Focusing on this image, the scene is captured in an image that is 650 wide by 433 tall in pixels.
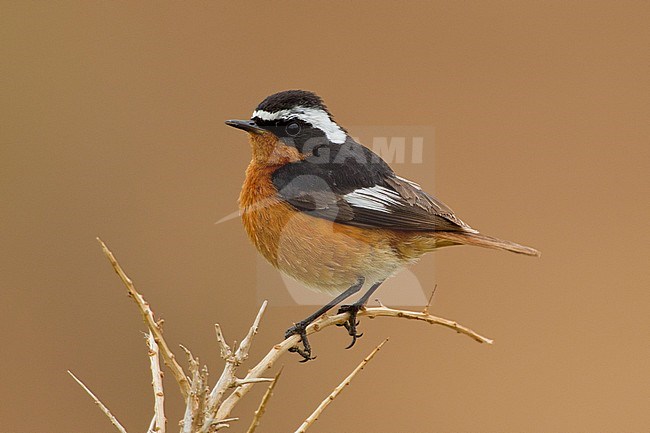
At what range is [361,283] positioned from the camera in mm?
3529

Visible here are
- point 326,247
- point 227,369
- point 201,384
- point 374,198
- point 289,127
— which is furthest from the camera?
point 289,127

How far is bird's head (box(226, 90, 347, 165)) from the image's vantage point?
12.0ft

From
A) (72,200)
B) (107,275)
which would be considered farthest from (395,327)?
(72,200)

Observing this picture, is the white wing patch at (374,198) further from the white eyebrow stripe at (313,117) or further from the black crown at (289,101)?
the black crown at (289,101)

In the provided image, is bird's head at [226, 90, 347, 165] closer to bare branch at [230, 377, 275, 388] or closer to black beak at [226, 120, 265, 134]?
black beak at [226, 120, 265, 134]

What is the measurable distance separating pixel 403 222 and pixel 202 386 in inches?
64.2

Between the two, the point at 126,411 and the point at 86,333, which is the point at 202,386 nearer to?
the point at 126,411

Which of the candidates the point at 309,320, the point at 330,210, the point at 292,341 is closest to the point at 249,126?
the point at 330,210

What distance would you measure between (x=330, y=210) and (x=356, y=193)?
14 centimetres

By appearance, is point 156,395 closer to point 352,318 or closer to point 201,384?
point 201,384

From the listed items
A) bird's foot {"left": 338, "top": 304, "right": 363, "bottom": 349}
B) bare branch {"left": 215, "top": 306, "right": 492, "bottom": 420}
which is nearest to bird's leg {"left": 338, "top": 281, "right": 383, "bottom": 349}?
bird's foot {"left": 338, "top": 304, "right": 363, "bottom": 349}

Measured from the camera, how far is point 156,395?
6.99 ft

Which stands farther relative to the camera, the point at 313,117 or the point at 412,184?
the point at 412,184

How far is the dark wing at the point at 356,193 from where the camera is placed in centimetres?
355
